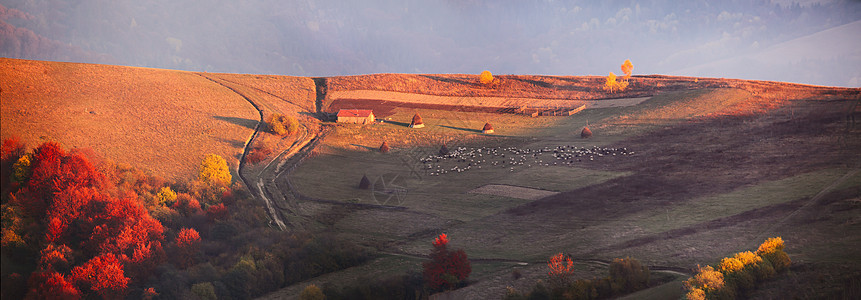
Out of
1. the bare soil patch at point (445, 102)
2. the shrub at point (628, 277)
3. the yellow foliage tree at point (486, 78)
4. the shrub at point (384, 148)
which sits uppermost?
the yellow foliage tree at point (486, 78)

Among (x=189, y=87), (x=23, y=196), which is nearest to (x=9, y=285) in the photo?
(x=23, y=196)

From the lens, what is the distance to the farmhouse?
74000 millimetres

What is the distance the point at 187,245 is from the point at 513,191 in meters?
26.7

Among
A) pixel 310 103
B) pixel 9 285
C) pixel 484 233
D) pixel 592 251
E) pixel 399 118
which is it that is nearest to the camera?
pixel 9 285

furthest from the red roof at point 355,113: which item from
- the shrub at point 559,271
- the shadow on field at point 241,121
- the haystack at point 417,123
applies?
the shrub at point 559,271

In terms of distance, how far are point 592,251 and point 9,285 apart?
29556 millimetres

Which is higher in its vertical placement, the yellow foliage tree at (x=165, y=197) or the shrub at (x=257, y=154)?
the shrub at (x=257, y=154)

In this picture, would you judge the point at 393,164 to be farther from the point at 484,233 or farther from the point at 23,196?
the point at 23,196

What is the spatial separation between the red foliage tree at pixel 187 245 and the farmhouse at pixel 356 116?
42.9m

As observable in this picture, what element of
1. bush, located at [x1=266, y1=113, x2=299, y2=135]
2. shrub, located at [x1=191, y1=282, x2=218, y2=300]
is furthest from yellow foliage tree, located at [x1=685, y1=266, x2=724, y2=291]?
bush, located at [x1=266, y1=113, x2=299, y2=135]

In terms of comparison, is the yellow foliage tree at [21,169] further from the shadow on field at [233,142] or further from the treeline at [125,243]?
the shadow on field at [233,142]

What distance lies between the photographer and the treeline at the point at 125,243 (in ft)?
84.2

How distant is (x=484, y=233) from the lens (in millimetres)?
36250

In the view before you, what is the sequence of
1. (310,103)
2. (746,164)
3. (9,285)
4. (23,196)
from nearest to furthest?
1. (9,285)
2. (23,196)
3. (746,164)
4. (310,103)
